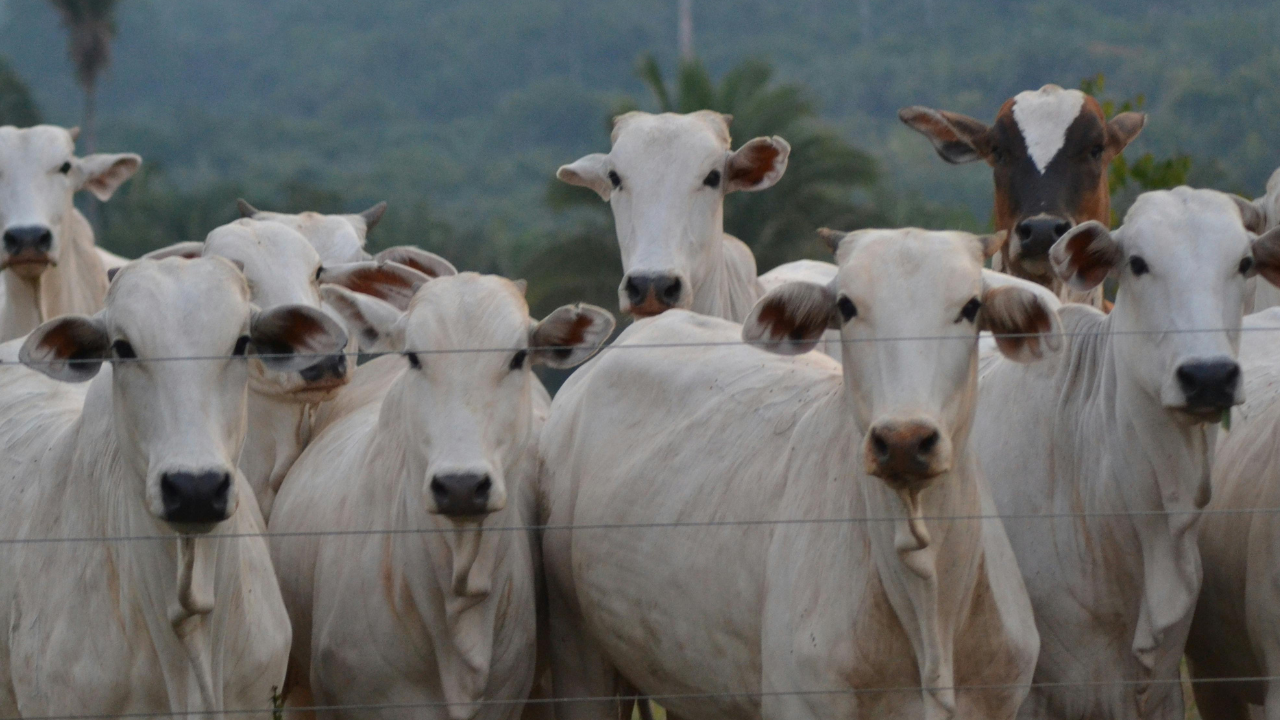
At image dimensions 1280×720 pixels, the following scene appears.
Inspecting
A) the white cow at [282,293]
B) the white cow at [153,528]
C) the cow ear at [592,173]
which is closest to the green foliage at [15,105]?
the cow ear at [592,173]

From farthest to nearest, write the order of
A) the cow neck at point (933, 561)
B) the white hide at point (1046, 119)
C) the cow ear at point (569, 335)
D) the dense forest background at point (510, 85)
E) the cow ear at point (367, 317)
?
1. the dense forest background at point (510, 85)
2. the white hide at point (1046, 119)
3. the cow ear at point (367, 317)
4. the cow ear at point (569, 335)
5. the cow neck at point (933, 561)

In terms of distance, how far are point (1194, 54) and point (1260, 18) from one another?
11.0 ft

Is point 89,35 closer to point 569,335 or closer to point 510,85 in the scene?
point 510,85

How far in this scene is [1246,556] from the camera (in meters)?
6.49

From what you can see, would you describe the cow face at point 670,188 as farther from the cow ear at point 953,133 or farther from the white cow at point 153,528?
the white cow at point 153,528

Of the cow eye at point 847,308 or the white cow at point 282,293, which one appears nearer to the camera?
the cow eye at point 847,308

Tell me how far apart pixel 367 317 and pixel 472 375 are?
73 cm

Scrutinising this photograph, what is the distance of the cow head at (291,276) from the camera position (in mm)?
7238

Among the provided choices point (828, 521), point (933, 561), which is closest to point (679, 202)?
point (828, 521)

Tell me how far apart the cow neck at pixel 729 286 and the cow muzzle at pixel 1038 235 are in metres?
1.32

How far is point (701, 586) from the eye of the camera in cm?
629

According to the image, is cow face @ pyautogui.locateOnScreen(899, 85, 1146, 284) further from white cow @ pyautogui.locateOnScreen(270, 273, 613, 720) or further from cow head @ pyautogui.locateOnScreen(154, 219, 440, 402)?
cow head @ pyautogui.locateOnScreen(154, 219, 440, 402)

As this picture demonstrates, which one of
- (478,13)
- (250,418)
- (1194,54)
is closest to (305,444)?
(250,418)

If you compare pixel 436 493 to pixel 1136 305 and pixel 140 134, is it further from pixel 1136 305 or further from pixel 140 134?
pixel 140 134
